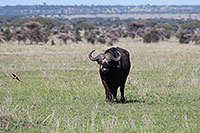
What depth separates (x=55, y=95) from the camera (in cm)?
1120

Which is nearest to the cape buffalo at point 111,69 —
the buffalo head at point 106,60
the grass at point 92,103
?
the buffalo head at point 106,60

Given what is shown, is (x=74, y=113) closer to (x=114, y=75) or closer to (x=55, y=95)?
(x=114, y=75)

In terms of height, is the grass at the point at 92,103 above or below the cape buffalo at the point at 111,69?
below

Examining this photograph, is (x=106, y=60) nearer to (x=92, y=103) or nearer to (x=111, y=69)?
(x=111, y=69)

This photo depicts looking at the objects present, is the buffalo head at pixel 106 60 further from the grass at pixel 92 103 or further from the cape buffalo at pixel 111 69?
the grass at pixel 92 103

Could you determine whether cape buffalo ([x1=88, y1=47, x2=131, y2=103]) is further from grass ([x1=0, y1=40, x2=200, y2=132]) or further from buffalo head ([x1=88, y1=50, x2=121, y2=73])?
grass ([x1=0, y1=40, x2=200, y2=132])

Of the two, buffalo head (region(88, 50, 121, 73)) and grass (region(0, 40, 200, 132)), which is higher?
buffalo head (region(88, 50, 121, 73))

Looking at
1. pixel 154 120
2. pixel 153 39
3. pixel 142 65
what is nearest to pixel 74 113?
pixel 154 120

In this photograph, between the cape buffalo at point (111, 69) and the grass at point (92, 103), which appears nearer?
the grass at point (92, 103)

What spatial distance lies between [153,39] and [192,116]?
1575 inches

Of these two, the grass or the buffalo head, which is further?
the buffalo head

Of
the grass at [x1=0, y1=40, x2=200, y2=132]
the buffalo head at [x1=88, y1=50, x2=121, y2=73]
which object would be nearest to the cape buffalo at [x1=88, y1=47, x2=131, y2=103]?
the buffalo head at [x1=88, y1=50, x2=121, y2=73]

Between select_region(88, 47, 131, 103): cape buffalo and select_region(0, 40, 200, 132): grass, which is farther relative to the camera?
select_region(88, 47, 131, 103): cape buffalo

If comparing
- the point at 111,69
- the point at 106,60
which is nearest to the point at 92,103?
the point at 111,69
